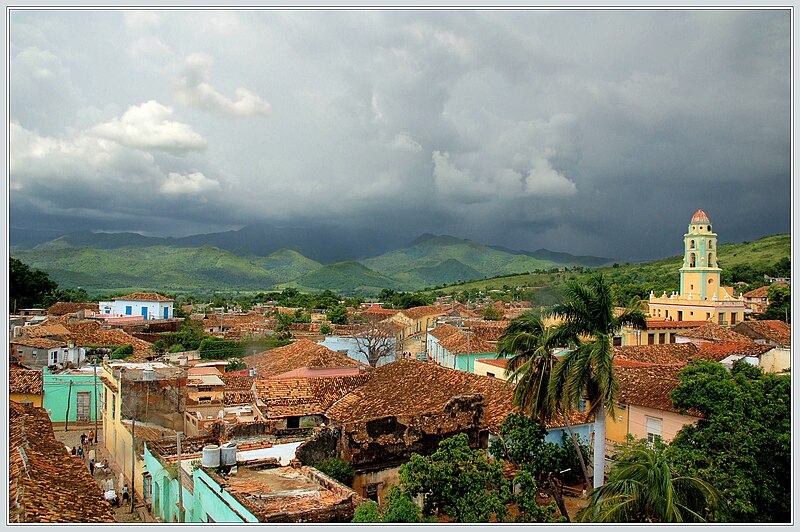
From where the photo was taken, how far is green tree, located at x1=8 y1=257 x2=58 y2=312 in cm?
5441

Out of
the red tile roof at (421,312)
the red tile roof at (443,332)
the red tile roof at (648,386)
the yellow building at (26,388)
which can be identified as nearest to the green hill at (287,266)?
the red tile roof at (421,312)

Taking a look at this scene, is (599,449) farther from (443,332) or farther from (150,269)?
(150,269)

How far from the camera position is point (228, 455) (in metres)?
9.81

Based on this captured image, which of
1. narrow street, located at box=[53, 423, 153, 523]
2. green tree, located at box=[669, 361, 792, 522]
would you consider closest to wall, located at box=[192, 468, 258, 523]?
narrow street, located at box=[53, 423, 153, 523]

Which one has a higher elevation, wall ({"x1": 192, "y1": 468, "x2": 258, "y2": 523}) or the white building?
wall ({"x1": 192, "y1": 468, "x2": 258, "y2": 523})

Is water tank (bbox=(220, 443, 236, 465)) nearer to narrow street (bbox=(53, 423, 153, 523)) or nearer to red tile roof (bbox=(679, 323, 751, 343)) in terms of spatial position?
narrow street (bbox=(53, 423, 153, 523))

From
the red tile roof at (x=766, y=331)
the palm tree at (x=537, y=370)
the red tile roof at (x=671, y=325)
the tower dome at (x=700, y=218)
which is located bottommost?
the red tile roof at (x=671, y=325)

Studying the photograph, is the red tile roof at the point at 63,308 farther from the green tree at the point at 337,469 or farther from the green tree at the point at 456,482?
the green tree at the point at 456,482

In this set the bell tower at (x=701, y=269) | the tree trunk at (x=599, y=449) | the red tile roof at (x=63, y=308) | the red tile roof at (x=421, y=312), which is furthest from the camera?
the red tile roof at (x=421, y=312)

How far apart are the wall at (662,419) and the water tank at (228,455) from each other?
33.2 feet

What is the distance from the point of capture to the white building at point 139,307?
60.0 meters

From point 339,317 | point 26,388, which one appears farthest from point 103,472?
point 339,317

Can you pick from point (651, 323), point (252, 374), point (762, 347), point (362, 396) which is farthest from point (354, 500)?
point (651, 323)

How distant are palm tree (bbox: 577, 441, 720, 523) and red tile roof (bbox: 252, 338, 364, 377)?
47.7 ft
